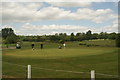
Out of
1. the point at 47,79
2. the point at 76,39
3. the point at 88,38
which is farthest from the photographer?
the point at 88,38

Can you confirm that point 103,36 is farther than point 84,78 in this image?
Yes

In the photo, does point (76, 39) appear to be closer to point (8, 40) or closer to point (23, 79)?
point (8, 40)

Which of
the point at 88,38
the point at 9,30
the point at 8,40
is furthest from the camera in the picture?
the point at 9,30

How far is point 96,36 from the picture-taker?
144 meters

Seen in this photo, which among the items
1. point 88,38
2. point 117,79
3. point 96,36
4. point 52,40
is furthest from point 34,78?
point 96,36

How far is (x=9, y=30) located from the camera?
16788 centimetres

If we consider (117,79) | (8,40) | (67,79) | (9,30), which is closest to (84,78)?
(67,79)

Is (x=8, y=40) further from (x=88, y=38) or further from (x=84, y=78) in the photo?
(x=84, y=78)

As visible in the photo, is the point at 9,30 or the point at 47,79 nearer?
the point at 47,79

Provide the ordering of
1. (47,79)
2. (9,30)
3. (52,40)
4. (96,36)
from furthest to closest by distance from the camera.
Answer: (9,30) → (96,36) → (52,40) → (47,79)

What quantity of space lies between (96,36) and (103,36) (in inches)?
271

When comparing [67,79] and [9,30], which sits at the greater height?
[9,30]

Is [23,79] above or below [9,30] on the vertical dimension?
below

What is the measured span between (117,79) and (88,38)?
122815mm
